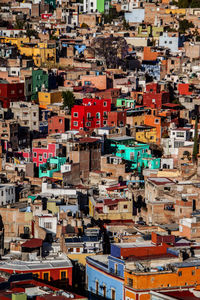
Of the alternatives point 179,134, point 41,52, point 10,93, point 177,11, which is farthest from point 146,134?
point 177,11

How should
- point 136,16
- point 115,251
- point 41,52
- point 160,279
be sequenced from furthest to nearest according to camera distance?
point 136,16
point 41,52
point 115,251
point 160,279

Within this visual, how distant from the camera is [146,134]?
47.0 m

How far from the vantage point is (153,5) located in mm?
70500

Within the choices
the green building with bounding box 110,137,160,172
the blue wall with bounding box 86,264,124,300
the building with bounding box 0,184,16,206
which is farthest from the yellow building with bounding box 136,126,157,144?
the blue wall with bounding box 86,264,124,300

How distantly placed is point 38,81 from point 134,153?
34.5 feet

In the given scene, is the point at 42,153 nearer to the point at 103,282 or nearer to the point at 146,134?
the point at 146,134

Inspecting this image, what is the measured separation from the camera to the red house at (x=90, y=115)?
4712 cm

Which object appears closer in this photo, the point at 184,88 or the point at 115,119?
the point at 115,119

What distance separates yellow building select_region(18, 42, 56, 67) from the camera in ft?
192

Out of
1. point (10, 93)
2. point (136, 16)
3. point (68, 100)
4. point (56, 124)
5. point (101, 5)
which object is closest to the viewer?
point (56, 124)

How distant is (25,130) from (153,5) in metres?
26.1

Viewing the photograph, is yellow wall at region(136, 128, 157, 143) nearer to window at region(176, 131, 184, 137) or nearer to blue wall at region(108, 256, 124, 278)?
window at region(176, 131, 184, 137)

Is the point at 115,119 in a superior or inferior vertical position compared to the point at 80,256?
superior

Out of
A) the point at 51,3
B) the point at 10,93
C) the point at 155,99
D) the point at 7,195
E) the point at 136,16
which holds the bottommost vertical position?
the point at 7,195
